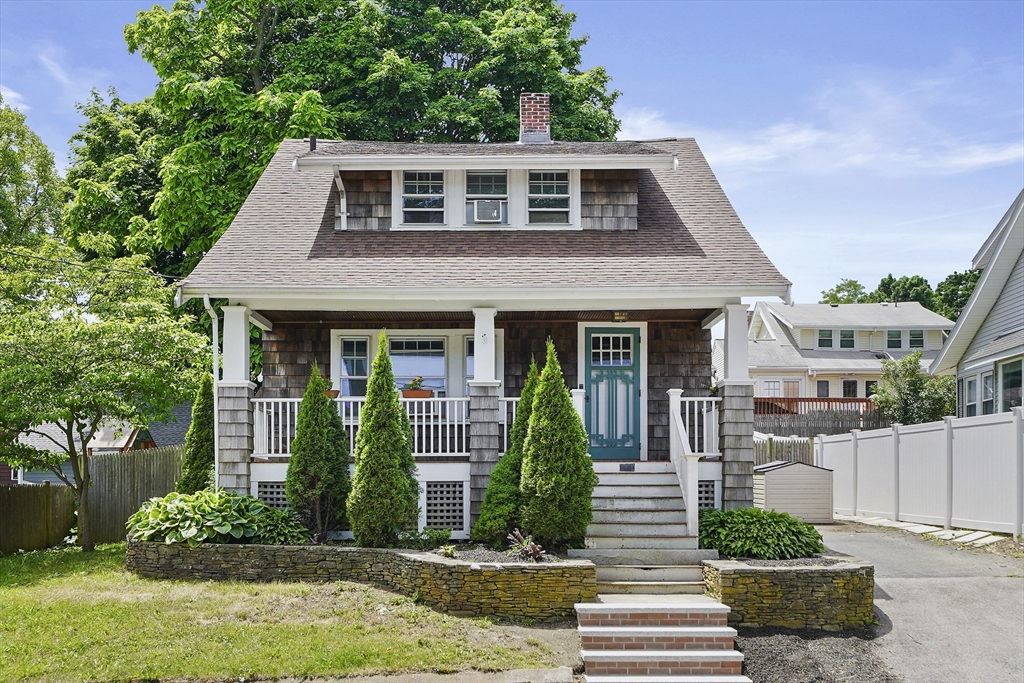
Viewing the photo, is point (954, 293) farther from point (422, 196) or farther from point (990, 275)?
point (422, 196)

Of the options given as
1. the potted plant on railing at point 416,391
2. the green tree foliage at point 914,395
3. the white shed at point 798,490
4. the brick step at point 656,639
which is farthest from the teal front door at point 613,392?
the green tree foliage at point 914,395

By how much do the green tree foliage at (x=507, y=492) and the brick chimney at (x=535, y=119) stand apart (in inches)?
269

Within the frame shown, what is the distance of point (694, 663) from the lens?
9.07m

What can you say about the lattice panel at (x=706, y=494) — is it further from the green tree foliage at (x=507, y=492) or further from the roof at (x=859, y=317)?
the roof at (x=859, y=317)

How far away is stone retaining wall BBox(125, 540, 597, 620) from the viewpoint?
10.2 m

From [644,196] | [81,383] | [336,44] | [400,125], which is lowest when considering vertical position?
[81,383]

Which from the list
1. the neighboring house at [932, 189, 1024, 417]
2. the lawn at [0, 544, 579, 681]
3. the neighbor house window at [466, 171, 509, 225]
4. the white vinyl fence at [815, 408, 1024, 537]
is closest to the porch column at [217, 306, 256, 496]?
the lawn at [0, 544, 579, 681]

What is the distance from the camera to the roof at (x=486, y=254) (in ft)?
41.5

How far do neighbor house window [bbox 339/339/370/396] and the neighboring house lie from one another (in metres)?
13.0

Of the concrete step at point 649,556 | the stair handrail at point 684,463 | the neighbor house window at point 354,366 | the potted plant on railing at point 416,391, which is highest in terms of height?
the neighbor house window at point 354,366

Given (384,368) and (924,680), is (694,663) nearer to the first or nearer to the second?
(924,680)

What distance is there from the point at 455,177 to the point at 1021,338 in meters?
12.0

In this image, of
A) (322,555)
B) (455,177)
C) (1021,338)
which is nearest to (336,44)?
(455,177)

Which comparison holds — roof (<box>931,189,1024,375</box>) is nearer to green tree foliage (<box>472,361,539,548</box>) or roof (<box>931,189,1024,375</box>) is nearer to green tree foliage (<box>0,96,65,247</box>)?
green tree foliage (<box>472,361,539,548</box>)
